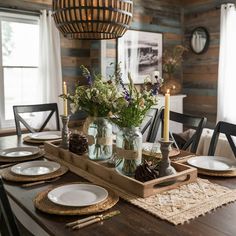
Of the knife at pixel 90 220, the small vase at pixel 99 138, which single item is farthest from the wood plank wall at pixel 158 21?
the knife at pixel 90 220

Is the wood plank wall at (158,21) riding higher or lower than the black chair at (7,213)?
higher

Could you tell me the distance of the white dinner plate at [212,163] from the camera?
1.84 meters

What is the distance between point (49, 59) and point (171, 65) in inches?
82.4

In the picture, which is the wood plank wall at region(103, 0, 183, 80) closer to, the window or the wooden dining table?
the window

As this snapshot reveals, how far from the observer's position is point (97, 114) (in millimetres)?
1874

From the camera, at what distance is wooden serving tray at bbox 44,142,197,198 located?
147cm

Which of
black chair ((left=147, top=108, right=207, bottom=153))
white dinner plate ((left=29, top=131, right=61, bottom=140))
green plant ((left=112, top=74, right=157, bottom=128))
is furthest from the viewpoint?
white dinner plate ((left=29, top=131, right=61, bottom=140))

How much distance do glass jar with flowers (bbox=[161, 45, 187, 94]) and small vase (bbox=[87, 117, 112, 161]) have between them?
3.41m

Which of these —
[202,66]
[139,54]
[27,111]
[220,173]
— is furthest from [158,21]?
[220,173]

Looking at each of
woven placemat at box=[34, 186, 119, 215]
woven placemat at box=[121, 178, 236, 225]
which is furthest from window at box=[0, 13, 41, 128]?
woven placemat at box=[121, 178, 236, 225]

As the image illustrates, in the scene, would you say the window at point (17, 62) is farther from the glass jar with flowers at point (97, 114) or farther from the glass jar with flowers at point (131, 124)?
the glass jar with flowers at point (131, 124)

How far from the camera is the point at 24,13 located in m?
3.95

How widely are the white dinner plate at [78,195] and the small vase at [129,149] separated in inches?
8.7

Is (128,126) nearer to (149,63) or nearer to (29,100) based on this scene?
(29,100)
